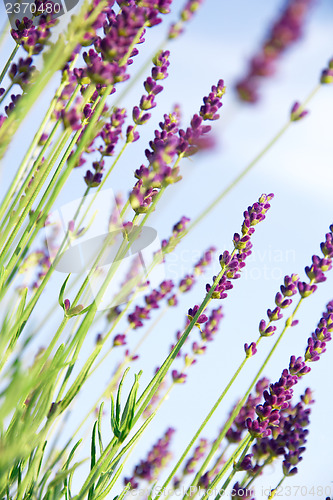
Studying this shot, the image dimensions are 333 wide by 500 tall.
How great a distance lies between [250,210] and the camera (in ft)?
4.08

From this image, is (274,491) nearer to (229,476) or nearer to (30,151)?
(229,476)

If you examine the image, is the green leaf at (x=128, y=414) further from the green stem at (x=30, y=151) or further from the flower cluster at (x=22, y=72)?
the flower cluster at (x=22, y=72)

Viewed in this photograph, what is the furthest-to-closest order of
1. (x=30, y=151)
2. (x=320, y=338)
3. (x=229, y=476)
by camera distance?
(x=320, y=338) < (x=229, y=476) < (x=30, y=151)

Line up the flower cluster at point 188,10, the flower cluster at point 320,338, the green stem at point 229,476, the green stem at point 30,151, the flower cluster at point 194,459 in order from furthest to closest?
the flower cluster at point 194,459
the flower cluster at point 320,338
the green stem at point 229,476
the green stem at point 30,151
the flower cluster at point 188,10

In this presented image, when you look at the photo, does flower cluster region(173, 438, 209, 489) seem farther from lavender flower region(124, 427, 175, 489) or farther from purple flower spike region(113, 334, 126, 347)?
purple flower spike region(113, 334, 126, 347)

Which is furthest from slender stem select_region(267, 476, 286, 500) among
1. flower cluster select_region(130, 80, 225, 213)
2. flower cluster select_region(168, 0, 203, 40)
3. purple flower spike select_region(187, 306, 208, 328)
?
flower cluster select_region(168, 0, 203, 40)

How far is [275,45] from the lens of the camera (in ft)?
1.63

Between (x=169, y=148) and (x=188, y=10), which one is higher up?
(x=188, y=10)

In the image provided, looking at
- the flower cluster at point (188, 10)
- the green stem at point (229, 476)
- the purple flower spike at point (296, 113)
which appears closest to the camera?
the purple flower spike at point (296, 113)

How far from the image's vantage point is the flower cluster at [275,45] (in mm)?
485

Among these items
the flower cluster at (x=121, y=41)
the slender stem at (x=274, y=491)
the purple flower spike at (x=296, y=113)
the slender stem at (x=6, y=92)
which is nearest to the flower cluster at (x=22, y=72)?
the slender stem at (x=6, y=92)

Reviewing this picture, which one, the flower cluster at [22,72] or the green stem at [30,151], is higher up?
the flower cluster at [22,72]

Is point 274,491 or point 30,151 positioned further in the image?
point 274,491

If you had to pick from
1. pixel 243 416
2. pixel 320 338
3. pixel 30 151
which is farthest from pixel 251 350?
pixel 30 151
